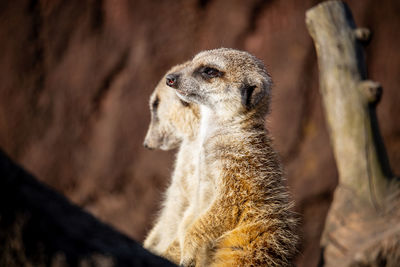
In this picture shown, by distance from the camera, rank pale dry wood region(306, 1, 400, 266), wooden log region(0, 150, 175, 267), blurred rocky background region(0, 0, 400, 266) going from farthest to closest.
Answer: blurred rocky background region(0, 0, 400, 266), pale dry wood region(306, 1, 400, 266), wooden log region(0, 150, 175, 267)

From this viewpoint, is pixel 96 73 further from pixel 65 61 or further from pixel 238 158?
pixel 238 158

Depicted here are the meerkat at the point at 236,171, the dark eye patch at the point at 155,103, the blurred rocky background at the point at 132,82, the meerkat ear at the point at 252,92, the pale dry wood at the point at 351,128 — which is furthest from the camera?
the blurred rocky background at the point at 132,82

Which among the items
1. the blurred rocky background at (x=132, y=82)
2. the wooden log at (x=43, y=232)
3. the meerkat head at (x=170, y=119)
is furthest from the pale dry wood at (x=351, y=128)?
the wooden log at (x=43, y=232)

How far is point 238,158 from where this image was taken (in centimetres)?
214

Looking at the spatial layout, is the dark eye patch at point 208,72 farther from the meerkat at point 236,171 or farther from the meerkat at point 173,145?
the meerkat at point 173,145

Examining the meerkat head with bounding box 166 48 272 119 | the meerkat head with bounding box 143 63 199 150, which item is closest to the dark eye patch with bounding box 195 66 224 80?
the meerkat head with bounding box 166 48 272 119

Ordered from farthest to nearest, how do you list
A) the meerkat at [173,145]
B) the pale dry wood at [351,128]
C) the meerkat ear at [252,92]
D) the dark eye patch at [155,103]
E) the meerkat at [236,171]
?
the pale dry wood at [351,128]
the dark eye patch at [155,103]
the meerkat at [173,145]
the meerkat ear at [252,92]
the meerkat at [236,171]

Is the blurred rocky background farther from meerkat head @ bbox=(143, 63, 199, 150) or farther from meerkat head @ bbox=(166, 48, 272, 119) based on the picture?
meerkat head @ bbox=(166, 48, 272, 119)

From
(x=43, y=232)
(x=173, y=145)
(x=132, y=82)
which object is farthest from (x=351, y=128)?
(x=132, y=82)

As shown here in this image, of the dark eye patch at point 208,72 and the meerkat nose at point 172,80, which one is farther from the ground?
the dark eye patch at point 208,72

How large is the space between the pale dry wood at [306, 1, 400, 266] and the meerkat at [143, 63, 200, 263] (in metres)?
0.99

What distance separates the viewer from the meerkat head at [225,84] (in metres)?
2.28

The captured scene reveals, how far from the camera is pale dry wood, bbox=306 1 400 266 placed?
2953 mm

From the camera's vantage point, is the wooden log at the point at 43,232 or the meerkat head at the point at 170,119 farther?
the meerkat head at the point at 170,119
